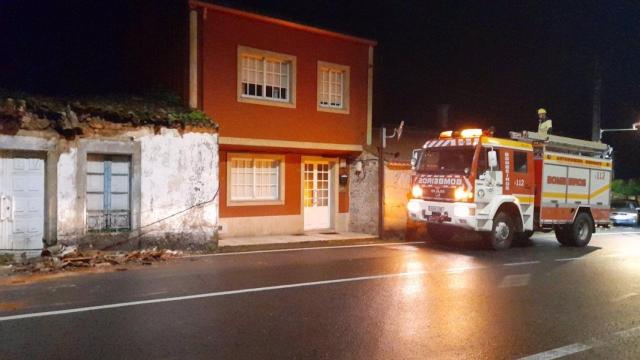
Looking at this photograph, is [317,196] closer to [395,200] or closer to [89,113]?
[395,200]

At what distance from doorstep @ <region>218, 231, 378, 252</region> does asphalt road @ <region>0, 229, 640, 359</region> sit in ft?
8.85

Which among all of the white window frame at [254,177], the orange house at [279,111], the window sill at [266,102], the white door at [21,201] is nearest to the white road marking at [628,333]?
the white door at [21,201]

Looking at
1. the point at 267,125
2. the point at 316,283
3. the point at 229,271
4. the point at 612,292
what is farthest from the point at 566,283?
the point at 267,125

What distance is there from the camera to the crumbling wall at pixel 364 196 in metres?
18.2

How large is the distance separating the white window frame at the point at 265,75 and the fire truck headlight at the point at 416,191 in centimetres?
449

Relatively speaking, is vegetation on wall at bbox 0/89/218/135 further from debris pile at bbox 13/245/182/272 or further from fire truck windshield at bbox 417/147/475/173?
fire truck windshield at bbox 417/147/475/173

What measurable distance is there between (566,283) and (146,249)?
29.4 ft

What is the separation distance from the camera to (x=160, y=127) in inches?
539

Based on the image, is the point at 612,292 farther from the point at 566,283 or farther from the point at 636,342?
the point at 636,342

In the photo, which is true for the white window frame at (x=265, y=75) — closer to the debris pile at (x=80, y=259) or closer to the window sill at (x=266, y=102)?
the window sill at (x=266, y=102)

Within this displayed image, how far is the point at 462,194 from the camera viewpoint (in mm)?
14305

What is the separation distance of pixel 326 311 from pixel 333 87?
11.7 metres

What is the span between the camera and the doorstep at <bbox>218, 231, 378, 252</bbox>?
15.2 m

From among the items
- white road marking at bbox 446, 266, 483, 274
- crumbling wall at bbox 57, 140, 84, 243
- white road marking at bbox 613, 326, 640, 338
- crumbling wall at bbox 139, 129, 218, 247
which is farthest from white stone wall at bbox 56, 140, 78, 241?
white road marking at bbox 613, 326, 640, 338
